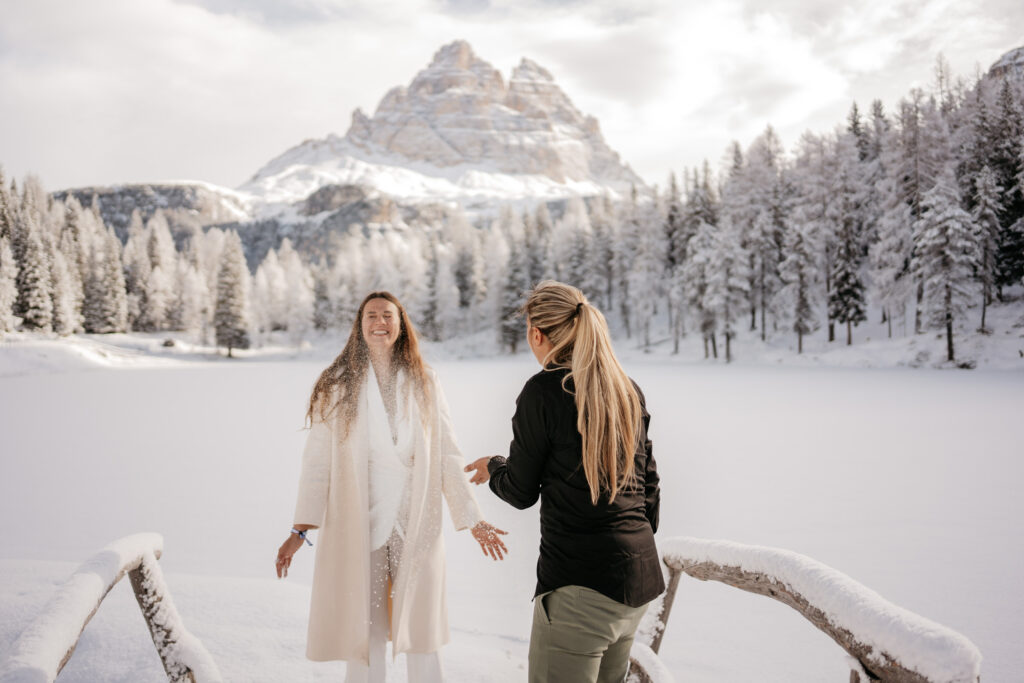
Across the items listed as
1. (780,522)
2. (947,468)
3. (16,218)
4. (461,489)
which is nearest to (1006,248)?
(947,468)

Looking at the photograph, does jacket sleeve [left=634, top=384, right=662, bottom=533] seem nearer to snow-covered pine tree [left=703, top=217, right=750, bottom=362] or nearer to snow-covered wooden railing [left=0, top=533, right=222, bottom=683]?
snow-covered wooden railing [left=0, top=533, right=222, bottom=683]

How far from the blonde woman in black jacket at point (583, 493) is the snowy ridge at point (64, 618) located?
1.43 meters

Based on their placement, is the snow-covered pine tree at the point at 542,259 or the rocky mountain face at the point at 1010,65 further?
the snow-covered pine tree at the point at 542,259

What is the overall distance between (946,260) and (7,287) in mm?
56749

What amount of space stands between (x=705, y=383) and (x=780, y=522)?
17596 mm

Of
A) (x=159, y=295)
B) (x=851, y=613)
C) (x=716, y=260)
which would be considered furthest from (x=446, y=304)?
(x=851, y=613)

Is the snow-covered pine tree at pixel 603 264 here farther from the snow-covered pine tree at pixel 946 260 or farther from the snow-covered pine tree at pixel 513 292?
the snow-covered pine tree at pixel 946 260

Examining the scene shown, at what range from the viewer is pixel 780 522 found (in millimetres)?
6930

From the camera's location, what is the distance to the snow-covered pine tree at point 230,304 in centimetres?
5100

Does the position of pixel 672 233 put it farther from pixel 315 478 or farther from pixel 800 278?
pixel 315 478

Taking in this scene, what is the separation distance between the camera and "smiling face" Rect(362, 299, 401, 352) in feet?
9.92

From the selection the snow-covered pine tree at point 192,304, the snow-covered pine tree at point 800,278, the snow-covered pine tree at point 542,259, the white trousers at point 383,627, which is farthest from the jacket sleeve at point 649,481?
the snow-covered pine tree at point 192,304

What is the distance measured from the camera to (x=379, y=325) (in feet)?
9.92

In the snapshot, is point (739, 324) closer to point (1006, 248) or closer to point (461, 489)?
point (1006, 248)
